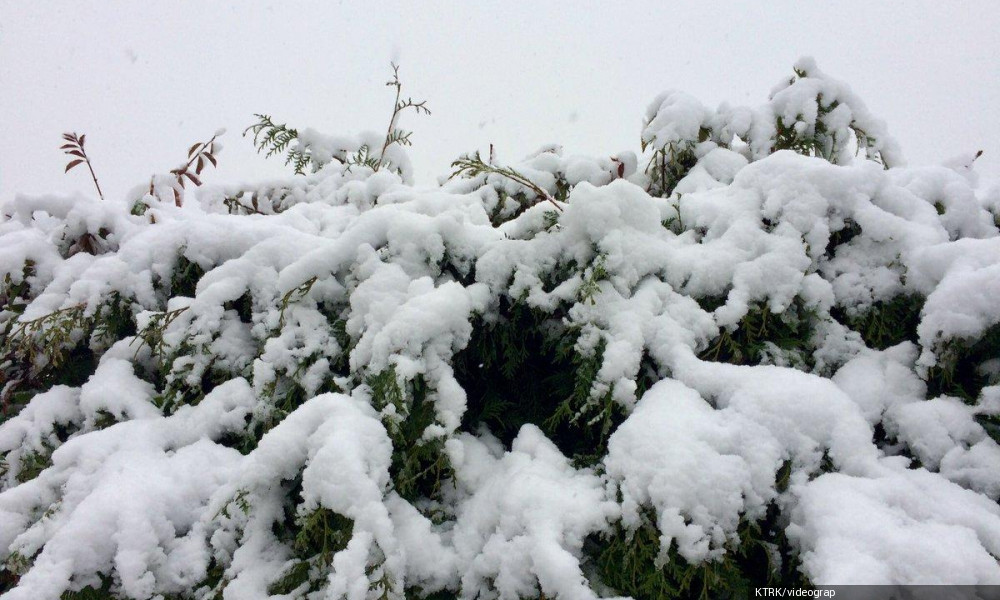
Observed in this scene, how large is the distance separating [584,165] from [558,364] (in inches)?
45.9

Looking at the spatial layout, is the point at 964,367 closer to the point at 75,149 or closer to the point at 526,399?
the point at 526,399

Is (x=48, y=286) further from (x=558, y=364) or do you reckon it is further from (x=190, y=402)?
(x=558, y=364)

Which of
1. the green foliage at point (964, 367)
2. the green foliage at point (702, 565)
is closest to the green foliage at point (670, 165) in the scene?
the green foliage at point (964, 367)

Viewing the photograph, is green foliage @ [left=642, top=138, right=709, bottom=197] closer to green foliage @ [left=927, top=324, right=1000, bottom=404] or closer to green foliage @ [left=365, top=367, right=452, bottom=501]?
green foliage @ [left=927, top=324, right=1000, bottom=404]

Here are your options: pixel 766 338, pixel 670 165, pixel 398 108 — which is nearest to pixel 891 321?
pixel 766 338

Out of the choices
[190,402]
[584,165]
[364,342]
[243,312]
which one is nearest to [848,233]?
[584,165]

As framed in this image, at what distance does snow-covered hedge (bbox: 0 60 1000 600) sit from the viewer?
1170 mm

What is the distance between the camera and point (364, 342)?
146 cm

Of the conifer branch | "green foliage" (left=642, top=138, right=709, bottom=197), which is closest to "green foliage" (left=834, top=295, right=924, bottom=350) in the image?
"green foliage" (left=642, top=138, right=709, bottom=197)

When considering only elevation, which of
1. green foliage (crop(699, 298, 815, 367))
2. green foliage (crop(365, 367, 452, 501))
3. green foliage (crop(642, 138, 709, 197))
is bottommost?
green foliage (crop(365, 367, 452, 501))

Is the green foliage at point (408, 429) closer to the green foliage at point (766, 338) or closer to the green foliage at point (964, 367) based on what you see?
the green foliage at point (766, 338)

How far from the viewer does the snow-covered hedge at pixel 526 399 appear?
1.17 metres

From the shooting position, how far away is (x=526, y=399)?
171 centimetres

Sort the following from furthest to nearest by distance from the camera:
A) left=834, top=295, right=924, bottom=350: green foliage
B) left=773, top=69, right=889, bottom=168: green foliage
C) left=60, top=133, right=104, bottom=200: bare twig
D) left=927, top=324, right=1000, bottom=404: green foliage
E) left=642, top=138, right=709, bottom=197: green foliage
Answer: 1. left=60, top=133, right=104, bottom=200: bare twig
2. left=642, top=138, right=709, bottom=197: green foliage
3. left=773, top=69, right=889, bottom=168: green foliage
4. left=834, top=295, right=924, bottom=350: green foliage
5. left=927, top=324, right=1000, bottom=404: green foliage
